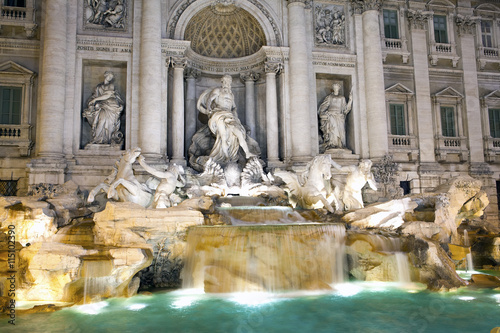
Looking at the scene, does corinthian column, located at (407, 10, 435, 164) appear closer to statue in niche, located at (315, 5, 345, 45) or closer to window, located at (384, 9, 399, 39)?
window, located at (384, 9, 399, 39)

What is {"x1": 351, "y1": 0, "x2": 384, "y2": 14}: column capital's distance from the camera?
1817cm

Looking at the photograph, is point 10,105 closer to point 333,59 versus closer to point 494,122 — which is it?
point 333,59

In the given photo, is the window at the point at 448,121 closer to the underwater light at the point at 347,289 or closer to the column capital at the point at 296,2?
the column capital at the point at 296,2

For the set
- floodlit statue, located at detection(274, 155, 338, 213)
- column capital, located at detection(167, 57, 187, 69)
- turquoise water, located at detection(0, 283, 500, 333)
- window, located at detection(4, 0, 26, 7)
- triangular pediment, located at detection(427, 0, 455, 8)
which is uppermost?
triangular pediment, located at detection(427, 0, 455, 8)

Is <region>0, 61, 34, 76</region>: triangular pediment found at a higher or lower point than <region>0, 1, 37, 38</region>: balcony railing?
lower

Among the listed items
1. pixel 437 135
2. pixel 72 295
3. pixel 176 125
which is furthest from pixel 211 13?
pixel 72 295

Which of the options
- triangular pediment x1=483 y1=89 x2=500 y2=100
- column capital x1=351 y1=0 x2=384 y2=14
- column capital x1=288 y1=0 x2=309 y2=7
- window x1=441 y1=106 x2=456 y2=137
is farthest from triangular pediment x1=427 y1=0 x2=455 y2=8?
column capital x1=288 y1=0 x2=309 y2=7

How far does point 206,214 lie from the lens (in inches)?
418

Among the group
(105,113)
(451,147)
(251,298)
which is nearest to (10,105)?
(105,113)

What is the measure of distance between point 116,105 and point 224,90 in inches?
164

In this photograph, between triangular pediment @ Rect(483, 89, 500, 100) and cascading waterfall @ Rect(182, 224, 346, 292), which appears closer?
cascading waterfall @ Rect(182, 224, 346, 292)

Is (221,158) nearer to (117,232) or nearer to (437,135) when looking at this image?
(117,232)

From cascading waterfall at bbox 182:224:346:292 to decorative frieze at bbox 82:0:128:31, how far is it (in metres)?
10.4

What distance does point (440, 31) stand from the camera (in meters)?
20.1
